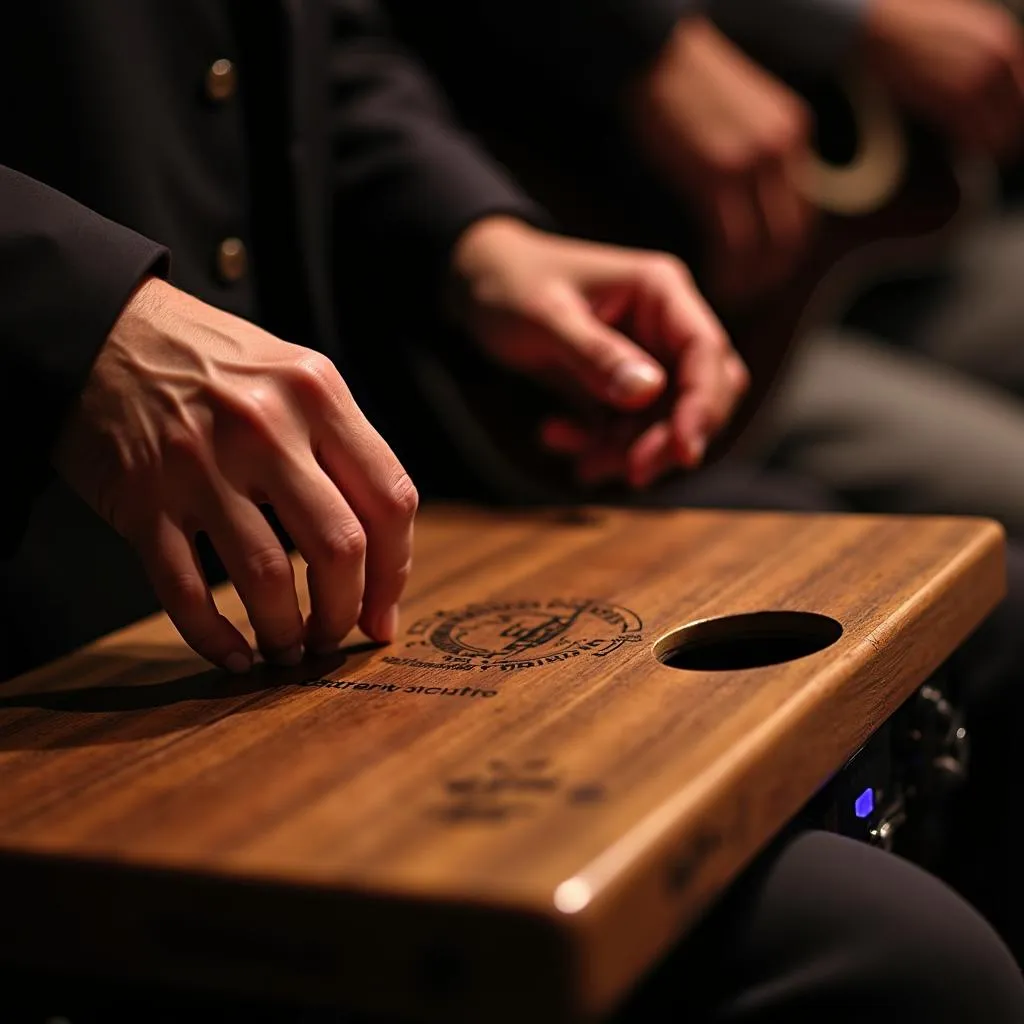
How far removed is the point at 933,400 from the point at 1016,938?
593 millimetres

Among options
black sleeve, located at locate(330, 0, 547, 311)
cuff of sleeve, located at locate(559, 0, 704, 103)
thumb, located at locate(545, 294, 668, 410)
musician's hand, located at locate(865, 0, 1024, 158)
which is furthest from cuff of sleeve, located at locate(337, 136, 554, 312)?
musician's hand, located at locate(865, 0, 1024, 158)

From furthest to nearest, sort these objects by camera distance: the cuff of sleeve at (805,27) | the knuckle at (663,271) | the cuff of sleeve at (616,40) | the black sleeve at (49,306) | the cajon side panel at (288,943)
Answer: the cuff of sleeve at (805,27) < the cuff of sleeve at (616,40) < the knuckle at (663,271) < the black sleeve at (49,306) < the cajon side panel at (288,943)

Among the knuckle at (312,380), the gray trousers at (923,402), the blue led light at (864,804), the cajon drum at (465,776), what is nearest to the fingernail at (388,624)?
the cajon drum at (465,776)

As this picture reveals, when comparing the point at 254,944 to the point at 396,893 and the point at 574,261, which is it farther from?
the point at 574,261

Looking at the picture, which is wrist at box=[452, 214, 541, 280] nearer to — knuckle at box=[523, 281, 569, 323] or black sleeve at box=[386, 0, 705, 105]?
knuckle at box=[523, 281, 569, 323]

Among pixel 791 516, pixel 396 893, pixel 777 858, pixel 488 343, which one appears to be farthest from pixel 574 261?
pixel 396 893

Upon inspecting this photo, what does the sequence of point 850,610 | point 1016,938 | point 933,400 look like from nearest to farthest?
point 850,610
point 1016,938
point 933,400

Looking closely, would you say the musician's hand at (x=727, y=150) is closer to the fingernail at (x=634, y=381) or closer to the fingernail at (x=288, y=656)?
the fingernail at (x=634, y=381)

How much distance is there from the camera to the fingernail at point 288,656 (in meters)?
0.60

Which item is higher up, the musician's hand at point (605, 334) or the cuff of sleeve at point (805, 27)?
the cuff of sleeve at point (805, 27)

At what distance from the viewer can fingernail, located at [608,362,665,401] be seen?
0.83m

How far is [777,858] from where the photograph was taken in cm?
50

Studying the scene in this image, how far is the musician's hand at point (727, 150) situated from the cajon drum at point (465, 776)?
0.65 metres

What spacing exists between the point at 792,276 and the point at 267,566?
3.18ft
